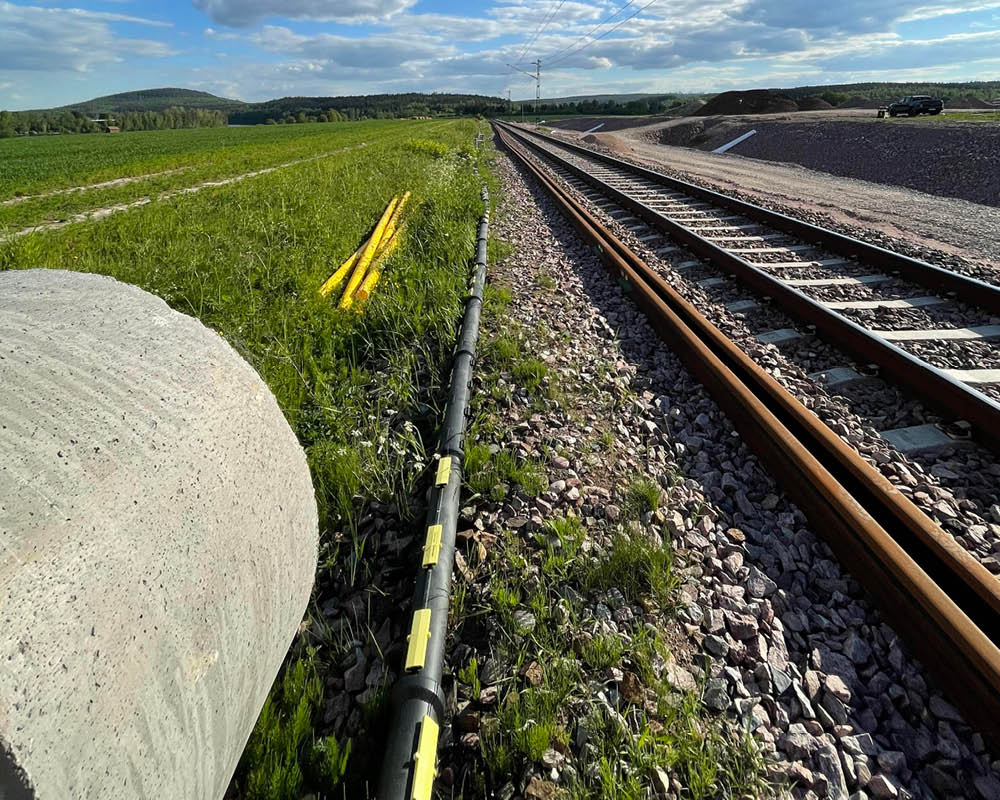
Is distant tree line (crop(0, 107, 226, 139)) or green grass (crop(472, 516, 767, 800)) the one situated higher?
distant tree line (crop(0, 107, 226, 139))

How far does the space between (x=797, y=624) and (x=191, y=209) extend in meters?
11.8

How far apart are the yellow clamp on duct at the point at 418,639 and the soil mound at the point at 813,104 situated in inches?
2405

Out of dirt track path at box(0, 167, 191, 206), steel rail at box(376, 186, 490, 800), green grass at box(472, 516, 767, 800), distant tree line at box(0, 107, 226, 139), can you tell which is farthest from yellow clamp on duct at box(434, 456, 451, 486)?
distant tree line at box(0, 107, 226, 139)

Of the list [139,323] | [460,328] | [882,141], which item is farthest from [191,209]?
[882,141]

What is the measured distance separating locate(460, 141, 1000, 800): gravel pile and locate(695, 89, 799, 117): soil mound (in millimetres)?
55946

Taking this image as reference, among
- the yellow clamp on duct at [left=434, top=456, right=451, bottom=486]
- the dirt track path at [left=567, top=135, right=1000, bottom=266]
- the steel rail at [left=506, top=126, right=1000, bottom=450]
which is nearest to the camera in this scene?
the yellow clamp on duct at [left=434, top=456, right=451, bottom=486]

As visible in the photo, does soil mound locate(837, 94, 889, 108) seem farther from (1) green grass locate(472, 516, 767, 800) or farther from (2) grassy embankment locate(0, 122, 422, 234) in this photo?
(1) green grass locate(472, 516, 767, 800)

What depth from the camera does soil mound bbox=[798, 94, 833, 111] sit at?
5145cm

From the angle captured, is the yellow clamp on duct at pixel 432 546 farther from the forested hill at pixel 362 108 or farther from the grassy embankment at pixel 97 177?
the forested hill at pixel 362 108

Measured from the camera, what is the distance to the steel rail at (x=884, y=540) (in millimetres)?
1907

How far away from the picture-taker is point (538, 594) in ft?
7.77

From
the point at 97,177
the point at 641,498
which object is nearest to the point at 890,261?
the point at 641,498

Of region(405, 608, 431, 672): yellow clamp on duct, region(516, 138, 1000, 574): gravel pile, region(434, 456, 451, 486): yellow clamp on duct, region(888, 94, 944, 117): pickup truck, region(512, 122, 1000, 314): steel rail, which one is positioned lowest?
region(516, 138, 1000, 574): gravel pile

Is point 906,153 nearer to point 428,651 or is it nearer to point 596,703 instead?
point 596,703
